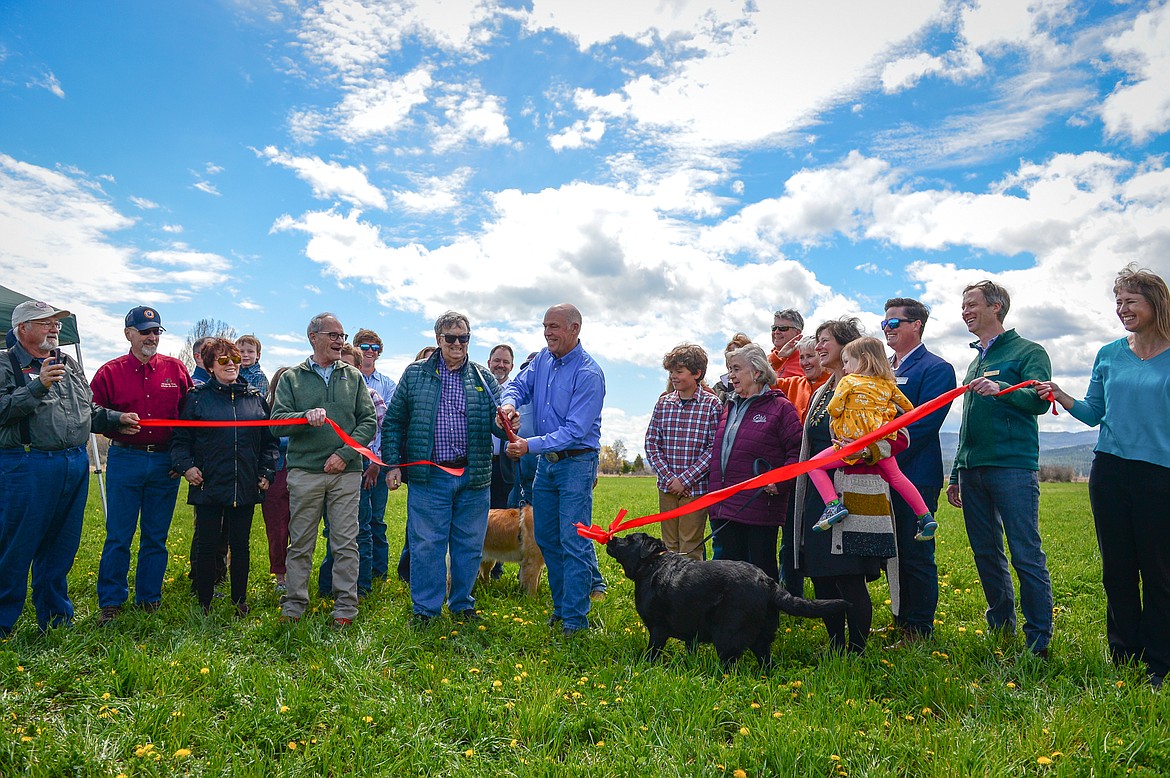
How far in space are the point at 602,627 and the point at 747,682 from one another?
162 centimetres

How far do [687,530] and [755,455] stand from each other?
1065mm

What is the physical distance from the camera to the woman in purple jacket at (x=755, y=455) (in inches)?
222

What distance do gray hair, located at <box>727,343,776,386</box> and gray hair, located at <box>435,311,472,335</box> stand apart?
228 cm

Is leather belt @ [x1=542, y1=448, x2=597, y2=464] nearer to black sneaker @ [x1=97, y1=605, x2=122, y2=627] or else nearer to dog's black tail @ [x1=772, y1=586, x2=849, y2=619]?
dog's black tail @ [x1=772, y1=586, x2=849, y2=619]

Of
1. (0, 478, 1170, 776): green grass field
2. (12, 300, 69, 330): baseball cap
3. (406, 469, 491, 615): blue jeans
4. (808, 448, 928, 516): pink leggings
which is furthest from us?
(406, 469, 491, 615): blue jeans

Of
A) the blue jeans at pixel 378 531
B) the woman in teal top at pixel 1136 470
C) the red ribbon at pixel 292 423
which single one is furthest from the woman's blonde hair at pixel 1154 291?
the blue jeans at pixel 378 531

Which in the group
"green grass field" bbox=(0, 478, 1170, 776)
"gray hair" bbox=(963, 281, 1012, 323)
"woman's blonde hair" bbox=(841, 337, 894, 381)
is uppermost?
"gray hair" bbox=(963, 281, 1012, 323)

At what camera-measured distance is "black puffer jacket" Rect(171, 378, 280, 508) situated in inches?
237

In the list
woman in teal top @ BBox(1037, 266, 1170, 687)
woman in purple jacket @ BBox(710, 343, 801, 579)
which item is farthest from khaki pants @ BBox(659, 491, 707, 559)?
woman in teal top @ BBox(1037, 266, 1170, 687)

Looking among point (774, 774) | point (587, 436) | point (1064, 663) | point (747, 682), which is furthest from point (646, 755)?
point (1064, 663)

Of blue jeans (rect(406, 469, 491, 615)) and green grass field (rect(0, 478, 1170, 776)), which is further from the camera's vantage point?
blue jeans (rect(406, 469, 491, 615))

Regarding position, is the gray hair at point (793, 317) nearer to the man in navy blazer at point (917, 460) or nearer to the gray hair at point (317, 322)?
the man in navy blazer at point (917, 460)

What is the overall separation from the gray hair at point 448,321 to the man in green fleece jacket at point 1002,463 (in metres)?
3.86

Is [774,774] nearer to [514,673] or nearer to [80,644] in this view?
[514,673]
